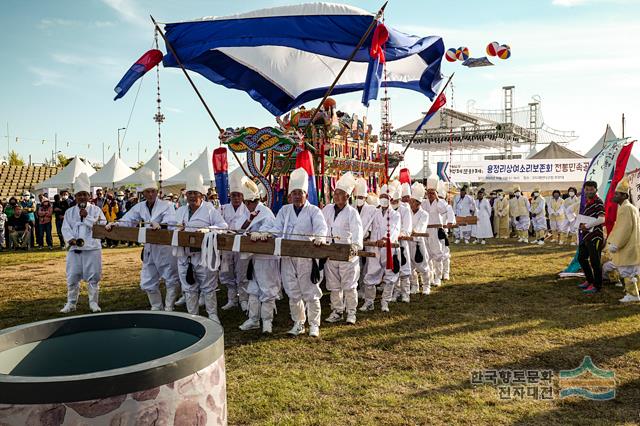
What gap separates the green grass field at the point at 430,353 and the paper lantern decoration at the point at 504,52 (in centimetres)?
434

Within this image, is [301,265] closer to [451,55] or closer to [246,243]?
[246,243]

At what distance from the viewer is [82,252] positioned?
725cm

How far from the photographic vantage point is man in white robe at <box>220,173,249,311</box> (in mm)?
7152

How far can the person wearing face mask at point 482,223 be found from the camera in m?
16.5

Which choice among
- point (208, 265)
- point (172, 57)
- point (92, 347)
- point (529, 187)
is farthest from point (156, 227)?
point (529, 187)

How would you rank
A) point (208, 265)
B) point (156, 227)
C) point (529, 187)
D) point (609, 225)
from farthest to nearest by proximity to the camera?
point (529, 187), point (609, 225), point (156, 227), point (208, 265)

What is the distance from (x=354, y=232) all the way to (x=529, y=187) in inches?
734

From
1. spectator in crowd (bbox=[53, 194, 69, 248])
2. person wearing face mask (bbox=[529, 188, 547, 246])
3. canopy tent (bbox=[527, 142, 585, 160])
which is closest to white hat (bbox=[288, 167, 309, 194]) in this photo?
spectator in crowd (bbox=[53, 194, 69, 248])

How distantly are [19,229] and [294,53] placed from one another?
10734 mm

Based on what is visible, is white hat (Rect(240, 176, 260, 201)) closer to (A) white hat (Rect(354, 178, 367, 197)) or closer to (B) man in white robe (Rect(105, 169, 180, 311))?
(B) man in white robe (Rect(105, 169, 180, 311))

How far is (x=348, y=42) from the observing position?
739 centimetres

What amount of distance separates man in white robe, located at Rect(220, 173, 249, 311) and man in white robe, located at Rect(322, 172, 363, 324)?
137 cm

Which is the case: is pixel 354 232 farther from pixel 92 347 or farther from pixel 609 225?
pixel 609 225

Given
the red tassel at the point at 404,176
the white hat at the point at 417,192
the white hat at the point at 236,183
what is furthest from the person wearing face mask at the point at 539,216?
the white hat at the point at 236,183
